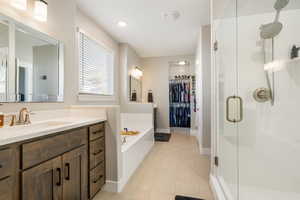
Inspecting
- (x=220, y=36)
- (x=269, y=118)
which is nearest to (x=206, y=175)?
(x=269, y=118)

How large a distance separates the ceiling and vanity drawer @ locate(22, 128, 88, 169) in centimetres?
189

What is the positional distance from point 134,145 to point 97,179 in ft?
2.38

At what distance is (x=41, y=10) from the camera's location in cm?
153

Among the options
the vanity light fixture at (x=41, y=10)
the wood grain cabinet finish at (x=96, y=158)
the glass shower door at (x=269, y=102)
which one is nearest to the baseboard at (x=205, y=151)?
the glass shower door at (x=269, y=102)

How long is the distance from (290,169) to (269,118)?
554 millimetres

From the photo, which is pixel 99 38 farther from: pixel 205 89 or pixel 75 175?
pixel 75 175

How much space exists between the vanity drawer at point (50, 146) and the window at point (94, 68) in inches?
50.9

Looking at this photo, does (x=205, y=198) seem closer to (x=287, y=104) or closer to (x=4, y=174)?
(x=287, y=104)

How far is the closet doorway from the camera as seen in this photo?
4574mm

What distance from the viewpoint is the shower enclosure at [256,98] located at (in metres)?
1.54

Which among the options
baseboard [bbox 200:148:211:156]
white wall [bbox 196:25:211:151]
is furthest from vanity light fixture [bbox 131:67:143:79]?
baseboard [bbox 200:148:211:156]

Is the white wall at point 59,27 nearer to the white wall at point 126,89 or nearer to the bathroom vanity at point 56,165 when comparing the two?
the bathroom vanity at point 56,165

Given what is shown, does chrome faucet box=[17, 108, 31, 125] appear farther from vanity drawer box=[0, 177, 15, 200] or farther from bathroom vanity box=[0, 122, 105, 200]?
vanity drawer box=[0, 177, 15, 200]

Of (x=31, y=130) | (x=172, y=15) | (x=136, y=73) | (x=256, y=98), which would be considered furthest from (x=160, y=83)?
(x=31, y=130)
